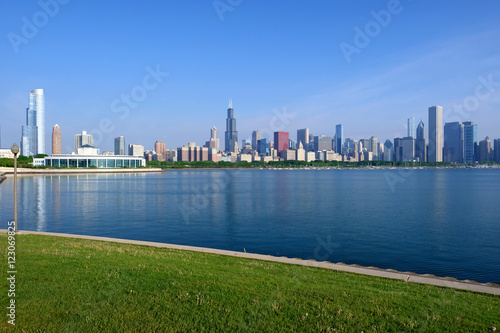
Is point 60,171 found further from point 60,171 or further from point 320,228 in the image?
point 320,228

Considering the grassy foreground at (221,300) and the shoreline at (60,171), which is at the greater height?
the grassy foreground at (221,300)

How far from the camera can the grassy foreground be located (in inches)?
303

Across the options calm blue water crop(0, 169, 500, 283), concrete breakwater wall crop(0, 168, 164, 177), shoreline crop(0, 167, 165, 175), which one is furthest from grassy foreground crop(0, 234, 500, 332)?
concrete breakwater wall crop(0, 168, 164, 177)

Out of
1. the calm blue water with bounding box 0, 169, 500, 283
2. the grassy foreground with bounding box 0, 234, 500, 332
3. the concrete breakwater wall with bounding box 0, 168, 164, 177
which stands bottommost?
the calm blue water with bounding box 0, 169, 500, 283

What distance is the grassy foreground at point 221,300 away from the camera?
769 centimetres

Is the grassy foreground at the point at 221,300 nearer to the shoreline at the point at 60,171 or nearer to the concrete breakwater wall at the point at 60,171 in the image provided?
the shoreline at the point at 60,171

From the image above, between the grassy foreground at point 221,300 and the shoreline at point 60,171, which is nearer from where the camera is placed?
the grassy foreground at point 221,300

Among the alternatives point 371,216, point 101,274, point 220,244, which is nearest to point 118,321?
point 101,274

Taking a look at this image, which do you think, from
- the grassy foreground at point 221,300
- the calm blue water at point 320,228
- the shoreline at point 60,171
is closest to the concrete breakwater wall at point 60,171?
the shoreline at point 60,171

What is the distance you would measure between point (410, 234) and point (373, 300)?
2151 cm

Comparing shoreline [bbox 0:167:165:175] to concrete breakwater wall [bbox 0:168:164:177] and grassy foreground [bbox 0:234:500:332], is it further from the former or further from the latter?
grassy foreground [bbox 0:234:500:332]

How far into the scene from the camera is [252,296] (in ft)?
30.7

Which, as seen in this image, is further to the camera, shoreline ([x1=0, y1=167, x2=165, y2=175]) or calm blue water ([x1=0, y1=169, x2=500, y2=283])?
shoreline ([x1=0, y1=167, x2=165, y2=175])

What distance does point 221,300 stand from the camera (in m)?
9.03
